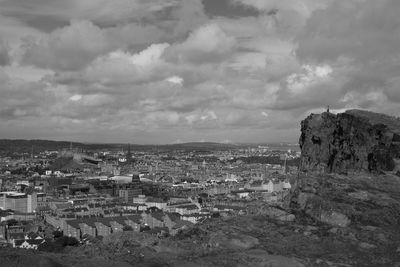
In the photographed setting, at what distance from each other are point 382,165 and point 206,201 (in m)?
112

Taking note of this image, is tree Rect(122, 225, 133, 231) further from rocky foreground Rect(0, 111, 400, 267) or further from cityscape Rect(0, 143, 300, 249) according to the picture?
rocky foreground Rect(0, 111, 400, 267)

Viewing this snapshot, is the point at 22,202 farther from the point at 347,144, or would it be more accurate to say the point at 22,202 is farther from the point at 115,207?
the point at 347,144

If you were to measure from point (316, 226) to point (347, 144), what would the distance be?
26.8 ft

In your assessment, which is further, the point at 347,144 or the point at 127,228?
the point at 127,228

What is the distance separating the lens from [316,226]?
80.2 feet

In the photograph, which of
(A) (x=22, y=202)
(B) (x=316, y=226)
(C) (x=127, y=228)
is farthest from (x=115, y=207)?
(B) (x=316, y=226)

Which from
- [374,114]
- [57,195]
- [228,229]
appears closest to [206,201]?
[57,195]

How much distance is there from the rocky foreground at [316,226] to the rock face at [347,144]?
49 millimetres

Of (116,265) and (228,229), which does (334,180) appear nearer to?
(228,229)

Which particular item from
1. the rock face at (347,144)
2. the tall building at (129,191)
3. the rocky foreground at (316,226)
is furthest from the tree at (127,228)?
the tall building at (129,191)

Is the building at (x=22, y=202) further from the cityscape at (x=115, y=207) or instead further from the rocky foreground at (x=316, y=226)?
the rocky foreground at (x=316, y=226)

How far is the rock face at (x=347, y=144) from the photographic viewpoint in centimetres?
3059

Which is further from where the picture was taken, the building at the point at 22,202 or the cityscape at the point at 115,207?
A: the building at the point at 22,202

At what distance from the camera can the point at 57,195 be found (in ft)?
540
